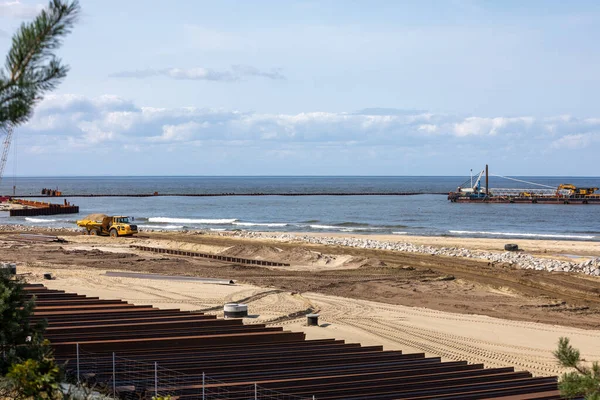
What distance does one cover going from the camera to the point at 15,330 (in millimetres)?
8430

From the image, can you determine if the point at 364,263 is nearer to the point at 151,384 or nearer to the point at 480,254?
the point at 480,254

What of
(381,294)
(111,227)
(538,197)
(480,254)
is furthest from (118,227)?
(538,197)

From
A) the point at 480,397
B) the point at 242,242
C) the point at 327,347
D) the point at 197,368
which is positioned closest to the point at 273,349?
the point at 327,347

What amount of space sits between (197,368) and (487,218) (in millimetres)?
73508

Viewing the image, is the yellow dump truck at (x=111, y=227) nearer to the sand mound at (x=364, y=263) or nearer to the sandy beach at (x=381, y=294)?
the sandy beach at (x=381, y=294)

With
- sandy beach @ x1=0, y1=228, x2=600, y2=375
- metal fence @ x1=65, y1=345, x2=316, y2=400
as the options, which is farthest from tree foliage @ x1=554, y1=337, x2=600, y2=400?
sandy beach @ x1=0, y1=228, x2=600, y2=375

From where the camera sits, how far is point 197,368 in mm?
11312

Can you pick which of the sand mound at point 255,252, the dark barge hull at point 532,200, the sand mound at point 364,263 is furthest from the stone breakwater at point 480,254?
the dark barge hull at point 532,200

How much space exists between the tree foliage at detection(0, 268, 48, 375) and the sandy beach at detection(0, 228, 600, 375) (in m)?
10.1

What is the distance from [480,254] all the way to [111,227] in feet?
85.3

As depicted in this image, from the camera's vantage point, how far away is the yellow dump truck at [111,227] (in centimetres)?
5172

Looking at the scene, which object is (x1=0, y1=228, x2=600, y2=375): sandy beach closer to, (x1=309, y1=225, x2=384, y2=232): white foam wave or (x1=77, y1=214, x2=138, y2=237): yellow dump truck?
(x1=77, y1=214, x2=138, y2=237): yellow dump truck

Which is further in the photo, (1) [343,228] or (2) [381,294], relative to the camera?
(1) [343,228]

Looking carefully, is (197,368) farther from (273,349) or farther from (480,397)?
(480,397)
